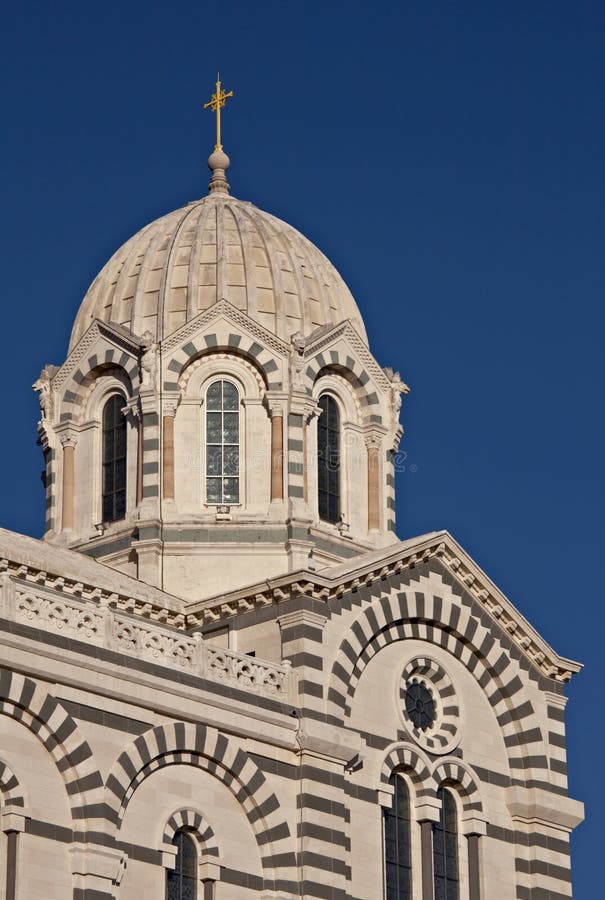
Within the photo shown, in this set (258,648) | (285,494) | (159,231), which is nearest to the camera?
(258,648)

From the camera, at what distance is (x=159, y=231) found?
70312 mm

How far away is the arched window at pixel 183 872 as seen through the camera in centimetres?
5419

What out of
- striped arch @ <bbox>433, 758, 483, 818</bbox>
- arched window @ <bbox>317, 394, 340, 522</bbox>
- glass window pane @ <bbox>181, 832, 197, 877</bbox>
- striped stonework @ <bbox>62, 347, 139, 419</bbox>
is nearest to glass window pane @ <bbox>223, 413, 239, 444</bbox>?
arched window @ <bbox>317, 394, 340, 522</bbox>

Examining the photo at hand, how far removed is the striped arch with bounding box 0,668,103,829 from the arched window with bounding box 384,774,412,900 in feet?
29.0

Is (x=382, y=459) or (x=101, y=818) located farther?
(x=382, y=459)

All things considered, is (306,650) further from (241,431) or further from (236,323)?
(236,323)

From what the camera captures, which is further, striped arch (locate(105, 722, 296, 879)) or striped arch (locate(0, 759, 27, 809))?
striped arch (locate(105, 722, 296, 879))

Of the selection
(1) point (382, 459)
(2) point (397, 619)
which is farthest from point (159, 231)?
(2) point (397, 619)

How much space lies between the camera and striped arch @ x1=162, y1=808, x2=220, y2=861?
54.6 meters

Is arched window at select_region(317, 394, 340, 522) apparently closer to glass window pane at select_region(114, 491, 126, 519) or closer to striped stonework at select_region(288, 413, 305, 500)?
striped stonework at select_region(288, 413, 305, 500)

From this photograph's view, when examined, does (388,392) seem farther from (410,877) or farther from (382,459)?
(410,877)

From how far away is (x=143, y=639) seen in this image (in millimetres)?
55281

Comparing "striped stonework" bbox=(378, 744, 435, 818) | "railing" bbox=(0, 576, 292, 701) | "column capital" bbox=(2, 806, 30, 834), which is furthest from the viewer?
"striped stonework" bbox=(378, 744, 435, 818)

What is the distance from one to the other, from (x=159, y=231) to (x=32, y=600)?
19172 millimetres
